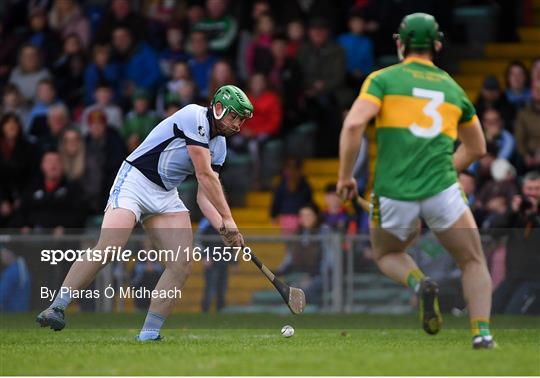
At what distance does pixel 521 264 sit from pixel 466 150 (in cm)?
594

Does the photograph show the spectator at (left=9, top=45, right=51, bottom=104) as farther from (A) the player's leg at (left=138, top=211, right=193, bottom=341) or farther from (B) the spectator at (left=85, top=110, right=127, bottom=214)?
(A) the player's leg at (left=138, top=211, right=193, bottom=341)

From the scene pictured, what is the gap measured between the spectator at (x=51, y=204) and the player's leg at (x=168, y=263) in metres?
6.83

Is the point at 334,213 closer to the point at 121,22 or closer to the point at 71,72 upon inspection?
the point at 121,22

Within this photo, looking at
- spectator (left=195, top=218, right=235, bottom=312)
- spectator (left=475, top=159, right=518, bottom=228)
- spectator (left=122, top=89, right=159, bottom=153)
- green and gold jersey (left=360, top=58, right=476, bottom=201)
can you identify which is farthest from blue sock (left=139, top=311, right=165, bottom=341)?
spectator (left=122, top=89, right=159, bottom=153)

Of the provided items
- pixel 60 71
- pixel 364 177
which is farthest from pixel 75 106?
pixel 364 177

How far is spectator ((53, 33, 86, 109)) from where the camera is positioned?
2206 cm

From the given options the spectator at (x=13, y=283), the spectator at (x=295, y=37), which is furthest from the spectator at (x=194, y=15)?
the spectator at (x=13, y=283)

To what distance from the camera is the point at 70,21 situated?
75.4 feet

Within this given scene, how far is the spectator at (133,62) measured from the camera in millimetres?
21547

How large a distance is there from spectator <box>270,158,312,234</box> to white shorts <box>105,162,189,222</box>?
278 inches

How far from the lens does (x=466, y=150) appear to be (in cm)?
1074

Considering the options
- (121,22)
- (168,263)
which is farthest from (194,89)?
(168,263)

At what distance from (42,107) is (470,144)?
1144 centimetres

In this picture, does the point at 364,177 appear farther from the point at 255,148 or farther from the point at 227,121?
the point at 227,121
